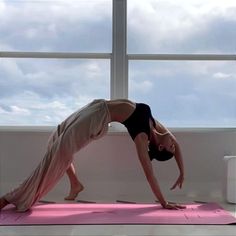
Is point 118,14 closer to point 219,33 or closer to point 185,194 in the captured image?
point 219,33

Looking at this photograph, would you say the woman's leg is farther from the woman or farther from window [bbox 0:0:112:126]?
window [bbox 0:0:112:126]

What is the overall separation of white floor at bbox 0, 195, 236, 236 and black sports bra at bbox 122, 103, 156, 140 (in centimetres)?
94

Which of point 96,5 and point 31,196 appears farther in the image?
point 96,5

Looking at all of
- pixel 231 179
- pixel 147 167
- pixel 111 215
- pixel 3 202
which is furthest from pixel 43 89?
pixel 231 179

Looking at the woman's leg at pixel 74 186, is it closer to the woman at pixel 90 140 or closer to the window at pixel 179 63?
the woman at pixel 90 140

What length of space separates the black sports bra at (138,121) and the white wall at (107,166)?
0.76 m

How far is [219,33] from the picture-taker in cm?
466

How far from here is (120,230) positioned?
274cm

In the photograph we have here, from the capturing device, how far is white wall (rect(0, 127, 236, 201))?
14.5 ft

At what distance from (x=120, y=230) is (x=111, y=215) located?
0.46m

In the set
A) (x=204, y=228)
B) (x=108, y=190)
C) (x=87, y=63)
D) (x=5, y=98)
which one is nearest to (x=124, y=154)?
(x=108, y=190)

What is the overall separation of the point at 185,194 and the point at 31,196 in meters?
1.76

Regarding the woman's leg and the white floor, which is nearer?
the white floor

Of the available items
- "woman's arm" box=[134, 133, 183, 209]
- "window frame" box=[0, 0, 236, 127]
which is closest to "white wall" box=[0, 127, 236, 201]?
"window frame" box=[0, 0, 236, 127]
